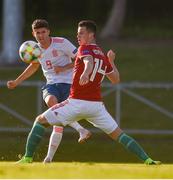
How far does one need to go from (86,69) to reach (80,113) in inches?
28.0

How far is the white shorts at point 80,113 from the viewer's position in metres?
11.8

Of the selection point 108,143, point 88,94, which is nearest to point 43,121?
point 88,94

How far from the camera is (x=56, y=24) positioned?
40750mm

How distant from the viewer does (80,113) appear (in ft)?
38.9

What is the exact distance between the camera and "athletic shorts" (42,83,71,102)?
13.3 meters

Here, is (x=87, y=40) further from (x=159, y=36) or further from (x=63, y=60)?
(x=159, y=36)

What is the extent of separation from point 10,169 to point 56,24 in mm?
30159

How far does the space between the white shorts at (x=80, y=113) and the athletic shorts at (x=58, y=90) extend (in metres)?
1.36

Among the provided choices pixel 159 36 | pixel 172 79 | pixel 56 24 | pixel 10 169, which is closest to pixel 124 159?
pixel 10 169

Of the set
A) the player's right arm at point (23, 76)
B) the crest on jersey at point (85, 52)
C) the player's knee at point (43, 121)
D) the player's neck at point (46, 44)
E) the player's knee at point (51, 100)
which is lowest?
the player's knee at point (43, 121)

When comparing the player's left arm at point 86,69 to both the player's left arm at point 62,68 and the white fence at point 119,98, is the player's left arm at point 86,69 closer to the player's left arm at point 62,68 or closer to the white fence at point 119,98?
the player's left arm at point 62,68

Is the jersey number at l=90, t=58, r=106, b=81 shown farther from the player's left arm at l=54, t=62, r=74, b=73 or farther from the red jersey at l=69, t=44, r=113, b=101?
the player's left arm at l=54, t=62, r=74, b=73

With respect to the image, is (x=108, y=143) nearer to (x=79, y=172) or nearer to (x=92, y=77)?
(x=92, y=77)

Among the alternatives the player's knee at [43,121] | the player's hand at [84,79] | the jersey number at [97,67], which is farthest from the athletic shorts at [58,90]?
the player's hand at [84,79]
